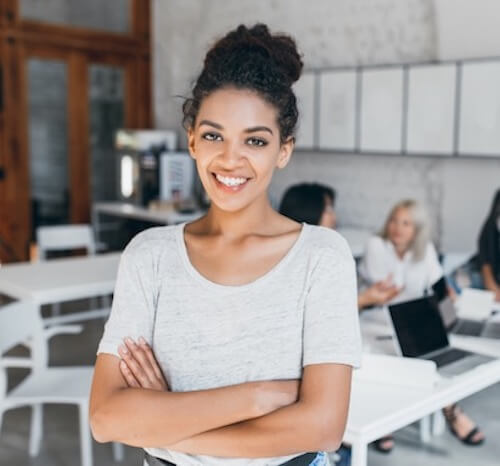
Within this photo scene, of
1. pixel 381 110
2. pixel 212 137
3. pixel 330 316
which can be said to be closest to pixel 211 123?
pixel 212 137

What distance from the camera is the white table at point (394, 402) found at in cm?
193

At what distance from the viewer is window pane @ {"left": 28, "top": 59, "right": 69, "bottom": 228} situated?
7293 millimetres

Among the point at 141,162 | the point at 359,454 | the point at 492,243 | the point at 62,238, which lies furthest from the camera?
the point at 141,162

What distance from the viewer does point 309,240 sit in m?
1.32

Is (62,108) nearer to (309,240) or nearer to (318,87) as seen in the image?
(318,87)

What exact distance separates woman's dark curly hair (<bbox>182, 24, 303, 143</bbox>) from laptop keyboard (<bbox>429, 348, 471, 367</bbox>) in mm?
1475

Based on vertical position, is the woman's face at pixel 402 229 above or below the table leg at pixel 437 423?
above

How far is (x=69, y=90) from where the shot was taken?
7484mm

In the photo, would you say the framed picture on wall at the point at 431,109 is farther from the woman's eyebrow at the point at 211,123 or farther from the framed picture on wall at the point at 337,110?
the woman's eyebrow at the point at 211,123

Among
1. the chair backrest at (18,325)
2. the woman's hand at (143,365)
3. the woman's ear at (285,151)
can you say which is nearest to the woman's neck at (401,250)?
the chair backrest at (18,325)

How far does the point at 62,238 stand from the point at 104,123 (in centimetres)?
273

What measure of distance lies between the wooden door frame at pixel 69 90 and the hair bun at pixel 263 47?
20.4 ft

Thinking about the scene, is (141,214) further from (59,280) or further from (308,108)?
(59,280)

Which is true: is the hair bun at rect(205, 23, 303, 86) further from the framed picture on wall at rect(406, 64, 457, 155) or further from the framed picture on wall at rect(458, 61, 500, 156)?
the framed picture on wall at rect(406, 64, 457, 155)
